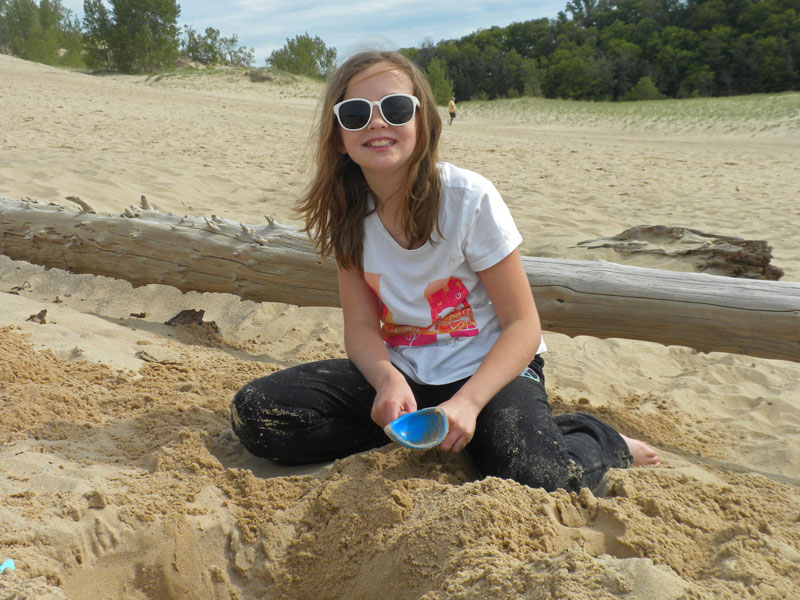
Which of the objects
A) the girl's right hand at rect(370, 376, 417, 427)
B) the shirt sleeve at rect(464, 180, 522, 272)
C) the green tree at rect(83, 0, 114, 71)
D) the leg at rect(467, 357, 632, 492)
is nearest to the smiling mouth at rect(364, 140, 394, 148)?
the shirt sleeve at rect(464, 180, 522, 272)

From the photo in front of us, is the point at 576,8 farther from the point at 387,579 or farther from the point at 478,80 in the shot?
the point at 387,579

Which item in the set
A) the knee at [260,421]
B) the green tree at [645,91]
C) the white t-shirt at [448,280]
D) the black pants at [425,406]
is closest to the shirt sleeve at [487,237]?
the white t-shirt at [448,280]

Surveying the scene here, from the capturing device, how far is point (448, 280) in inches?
91.5

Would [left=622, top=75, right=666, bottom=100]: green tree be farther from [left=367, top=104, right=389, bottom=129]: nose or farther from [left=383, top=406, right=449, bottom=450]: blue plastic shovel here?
[left=383, top=406, right=449, bottom=450]: blue plastic shovel

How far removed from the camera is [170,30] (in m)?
37.9

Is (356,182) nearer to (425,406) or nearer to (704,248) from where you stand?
(425,406)

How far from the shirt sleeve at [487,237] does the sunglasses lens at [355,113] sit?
1.41ft

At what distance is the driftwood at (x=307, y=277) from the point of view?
2.95 m

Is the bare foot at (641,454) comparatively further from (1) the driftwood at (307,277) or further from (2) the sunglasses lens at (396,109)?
(2) the sunglasses lens at (396,109)

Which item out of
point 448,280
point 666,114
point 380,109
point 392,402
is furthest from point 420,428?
point 666,114

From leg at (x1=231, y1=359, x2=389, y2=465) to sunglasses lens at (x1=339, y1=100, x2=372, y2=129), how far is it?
2.75 feet


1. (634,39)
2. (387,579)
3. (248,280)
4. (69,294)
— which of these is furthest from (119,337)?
(634,39)

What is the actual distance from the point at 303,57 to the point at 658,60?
2269 centimetres

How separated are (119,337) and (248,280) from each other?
72 cm
